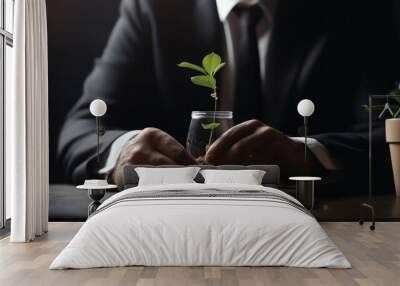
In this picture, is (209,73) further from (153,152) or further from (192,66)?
(153,152)

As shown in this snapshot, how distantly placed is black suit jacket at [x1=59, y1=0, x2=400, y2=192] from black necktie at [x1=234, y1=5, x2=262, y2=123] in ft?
0.57

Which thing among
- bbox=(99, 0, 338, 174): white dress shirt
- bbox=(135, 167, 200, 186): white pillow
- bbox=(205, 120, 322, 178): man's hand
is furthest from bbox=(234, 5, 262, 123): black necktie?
bbox=(135, 167, 200, 186): white pillow

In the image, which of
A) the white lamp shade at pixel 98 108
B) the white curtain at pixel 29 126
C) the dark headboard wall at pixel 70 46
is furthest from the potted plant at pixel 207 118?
the white curtain at pixel 29 126

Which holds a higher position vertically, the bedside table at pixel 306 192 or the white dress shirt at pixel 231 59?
the white dress shirt at pixel 231 59

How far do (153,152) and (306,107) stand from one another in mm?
2036

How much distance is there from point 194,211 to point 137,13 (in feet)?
12.7

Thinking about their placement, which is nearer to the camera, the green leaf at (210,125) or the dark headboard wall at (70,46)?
the green leaf at (210,125)

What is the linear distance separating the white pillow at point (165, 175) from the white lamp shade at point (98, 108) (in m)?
0.91

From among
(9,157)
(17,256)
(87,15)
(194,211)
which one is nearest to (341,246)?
(194,211)

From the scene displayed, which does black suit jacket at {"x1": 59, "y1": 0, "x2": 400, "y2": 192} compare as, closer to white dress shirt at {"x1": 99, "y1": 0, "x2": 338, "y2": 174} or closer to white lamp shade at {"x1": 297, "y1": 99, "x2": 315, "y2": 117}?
white dress shirt at {"x1": 99, "y1": 0, "x2": 338, "y2": 174}

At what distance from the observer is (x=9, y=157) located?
292 inches

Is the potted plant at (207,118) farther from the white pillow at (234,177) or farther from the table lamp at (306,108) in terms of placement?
the table lamp at (306,108)

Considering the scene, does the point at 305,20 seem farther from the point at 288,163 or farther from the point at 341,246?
the point at 341,246

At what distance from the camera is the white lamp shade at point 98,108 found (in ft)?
25.8
